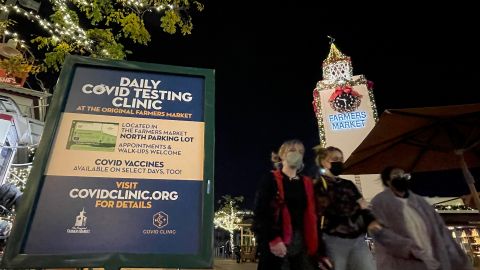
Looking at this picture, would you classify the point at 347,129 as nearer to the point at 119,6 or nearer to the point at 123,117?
the point at 119,6

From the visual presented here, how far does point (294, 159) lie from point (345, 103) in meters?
31.3

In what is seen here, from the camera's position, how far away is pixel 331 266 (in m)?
2.31

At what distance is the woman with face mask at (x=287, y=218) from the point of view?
218cm

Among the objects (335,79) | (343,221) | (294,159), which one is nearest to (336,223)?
(343,221)

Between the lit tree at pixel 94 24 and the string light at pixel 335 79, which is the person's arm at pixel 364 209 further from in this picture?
the string light at pixel 335 79

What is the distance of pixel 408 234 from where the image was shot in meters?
2.65

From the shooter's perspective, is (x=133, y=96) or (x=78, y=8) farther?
(x=78, y=8)

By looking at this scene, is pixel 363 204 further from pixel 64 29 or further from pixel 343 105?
pixel 343 105

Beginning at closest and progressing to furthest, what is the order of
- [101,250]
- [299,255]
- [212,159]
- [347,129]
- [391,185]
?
1. [101,250]
2. [299,255]
3. [212,159]
4. [391,185]
5. [347,129]

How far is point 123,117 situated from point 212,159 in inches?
28.7

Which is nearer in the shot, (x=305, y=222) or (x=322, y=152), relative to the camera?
(x=305, y=222)

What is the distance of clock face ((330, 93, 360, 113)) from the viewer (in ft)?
104

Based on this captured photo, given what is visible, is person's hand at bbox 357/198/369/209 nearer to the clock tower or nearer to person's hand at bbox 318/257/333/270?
person's hand at bbox 318/257/333/270

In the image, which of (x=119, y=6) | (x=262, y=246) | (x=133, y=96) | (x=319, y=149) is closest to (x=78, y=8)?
(x=119, y=6)
